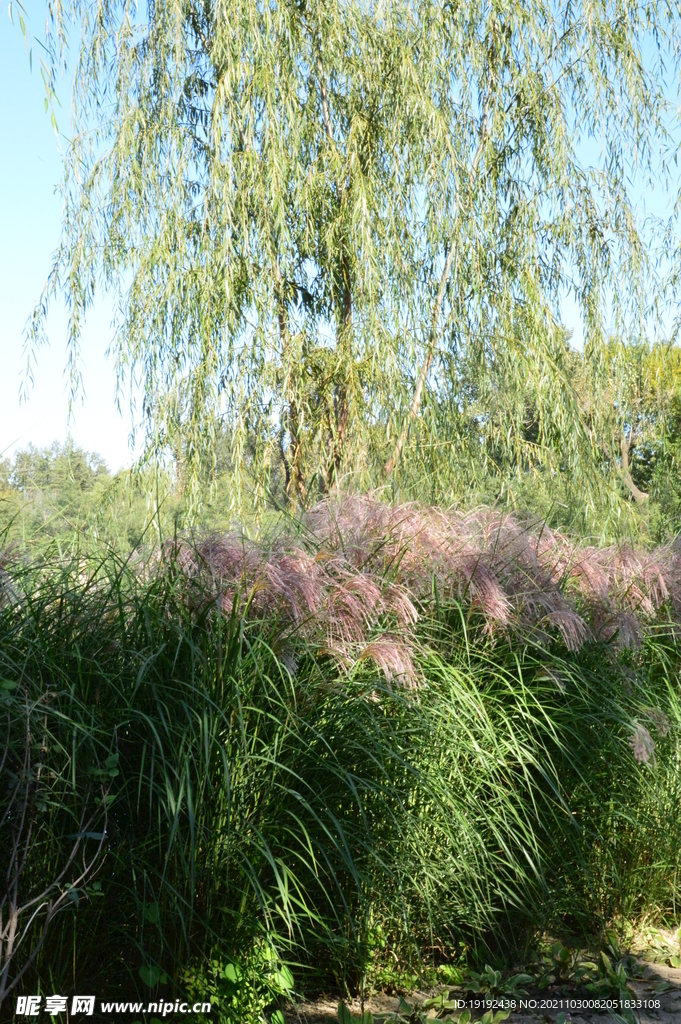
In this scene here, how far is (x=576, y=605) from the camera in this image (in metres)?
3.86

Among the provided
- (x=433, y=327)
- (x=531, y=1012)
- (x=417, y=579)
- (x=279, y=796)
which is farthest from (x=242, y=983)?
(x=433, y=327)

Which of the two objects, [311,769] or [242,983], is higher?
[311,769]

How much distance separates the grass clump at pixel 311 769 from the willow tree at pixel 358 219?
7.35 feet

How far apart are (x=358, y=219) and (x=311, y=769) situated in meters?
3.93

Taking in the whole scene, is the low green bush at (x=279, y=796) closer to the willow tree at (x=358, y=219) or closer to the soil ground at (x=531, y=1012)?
the soil ground at (x=531, y=1012)

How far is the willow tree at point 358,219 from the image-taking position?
5668mm

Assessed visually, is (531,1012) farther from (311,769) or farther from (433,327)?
(433,327)

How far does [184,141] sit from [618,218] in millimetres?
2969

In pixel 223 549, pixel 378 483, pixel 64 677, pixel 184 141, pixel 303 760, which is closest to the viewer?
pixel 64 677

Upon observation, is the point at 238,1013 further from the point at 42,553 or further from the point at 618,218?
the point at 618,218

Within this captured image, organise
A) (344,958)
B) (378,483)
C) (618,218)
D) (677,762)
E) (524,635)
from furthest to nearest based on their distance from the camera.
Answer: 1. (618,218)
2. (378,483)
3. (677,762)
4. (524,635)
5. (344,958)

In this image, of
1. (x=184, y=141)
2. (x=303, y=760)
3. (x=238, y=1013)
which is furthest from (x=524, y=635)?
(x=184, y=141)

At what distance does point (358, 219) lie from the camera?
5.74m

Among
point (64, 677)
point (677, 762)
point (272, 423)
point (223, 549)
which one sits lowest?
point (677, 762)
